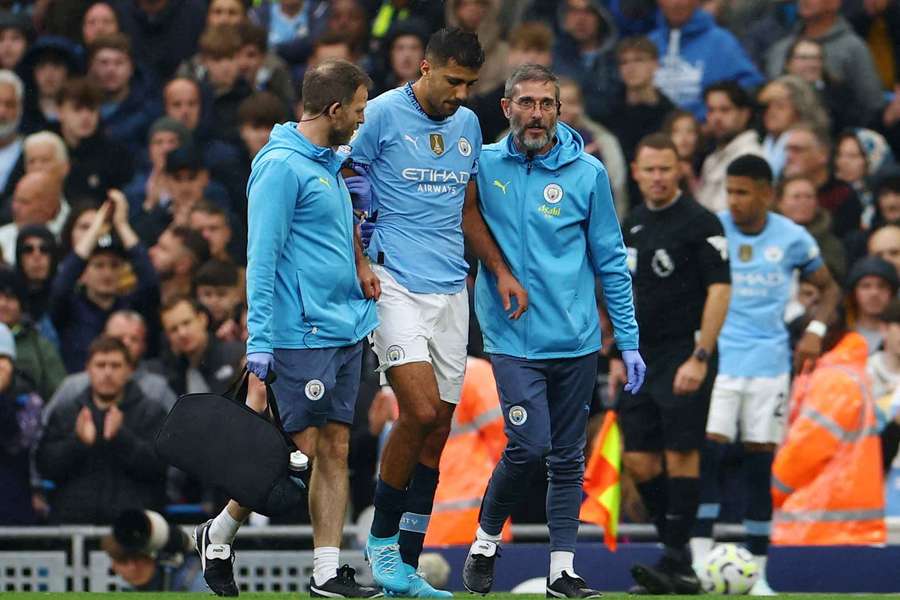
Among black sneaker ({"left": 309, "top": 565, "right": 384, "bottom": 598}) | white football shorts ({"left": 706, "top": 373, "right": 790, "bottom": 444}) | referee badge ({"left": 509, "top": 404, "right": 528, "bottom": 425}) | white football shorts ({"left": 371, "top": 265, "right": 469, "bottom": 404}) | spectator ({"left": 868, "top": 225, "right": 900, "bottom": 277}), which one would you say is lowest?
black sneaker ({"left": 309, "top": 565, "right": 384, "bottom": 598})

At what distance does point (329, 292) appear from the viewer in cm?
854

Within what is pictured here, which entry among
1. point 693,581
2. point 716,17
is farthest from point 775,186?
point 693,581

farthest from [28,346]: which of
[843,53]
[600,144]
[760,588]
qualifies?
[843,53]

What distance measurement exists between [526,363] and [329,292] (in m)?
1.08

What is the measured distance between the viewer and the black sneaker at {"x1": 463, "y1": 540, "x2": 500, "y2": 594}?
916 centimetres

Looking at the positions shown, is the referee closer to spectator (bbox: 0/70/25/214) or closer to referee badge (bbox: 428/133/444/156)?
referee badge (bbox: 428/133/444/156)

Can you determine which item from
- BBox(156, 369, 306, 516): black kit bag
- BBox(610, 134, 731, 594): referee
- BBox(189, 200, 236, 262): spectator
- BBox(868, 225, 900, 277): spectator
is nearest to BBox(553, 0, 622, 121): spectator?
BBox(868, 225, 900, 277): spectator

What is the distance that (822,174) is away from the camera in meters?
15.0

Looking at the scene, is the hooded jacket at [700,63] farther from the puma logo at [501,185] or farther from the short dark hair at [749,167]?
the puma logo at [501,185]

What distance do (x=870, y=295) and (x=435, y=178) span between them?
550 centimetres

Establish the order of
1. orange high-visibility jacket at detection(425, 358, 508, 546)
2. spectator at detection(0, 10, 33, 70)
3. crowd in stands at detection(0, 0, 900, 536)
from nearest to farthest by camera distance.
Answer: orange high-visibility jacket at detection(425, 358, 508, 546), crowd in stands at detection(0, 0, 900, 536), spectator at detection(0, 10, 33, 70)

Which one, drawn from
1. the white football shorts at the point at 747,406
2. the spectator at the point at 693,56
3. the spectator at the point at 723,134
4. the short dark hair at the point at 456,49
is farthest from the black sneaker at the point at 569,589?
the spectator at the point at 693,56

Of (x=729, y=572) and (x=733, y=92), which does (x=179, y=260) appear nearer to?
(x=733, y=92)

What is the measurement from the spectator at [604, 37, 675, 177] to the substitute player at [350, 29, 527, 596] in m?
6.70
